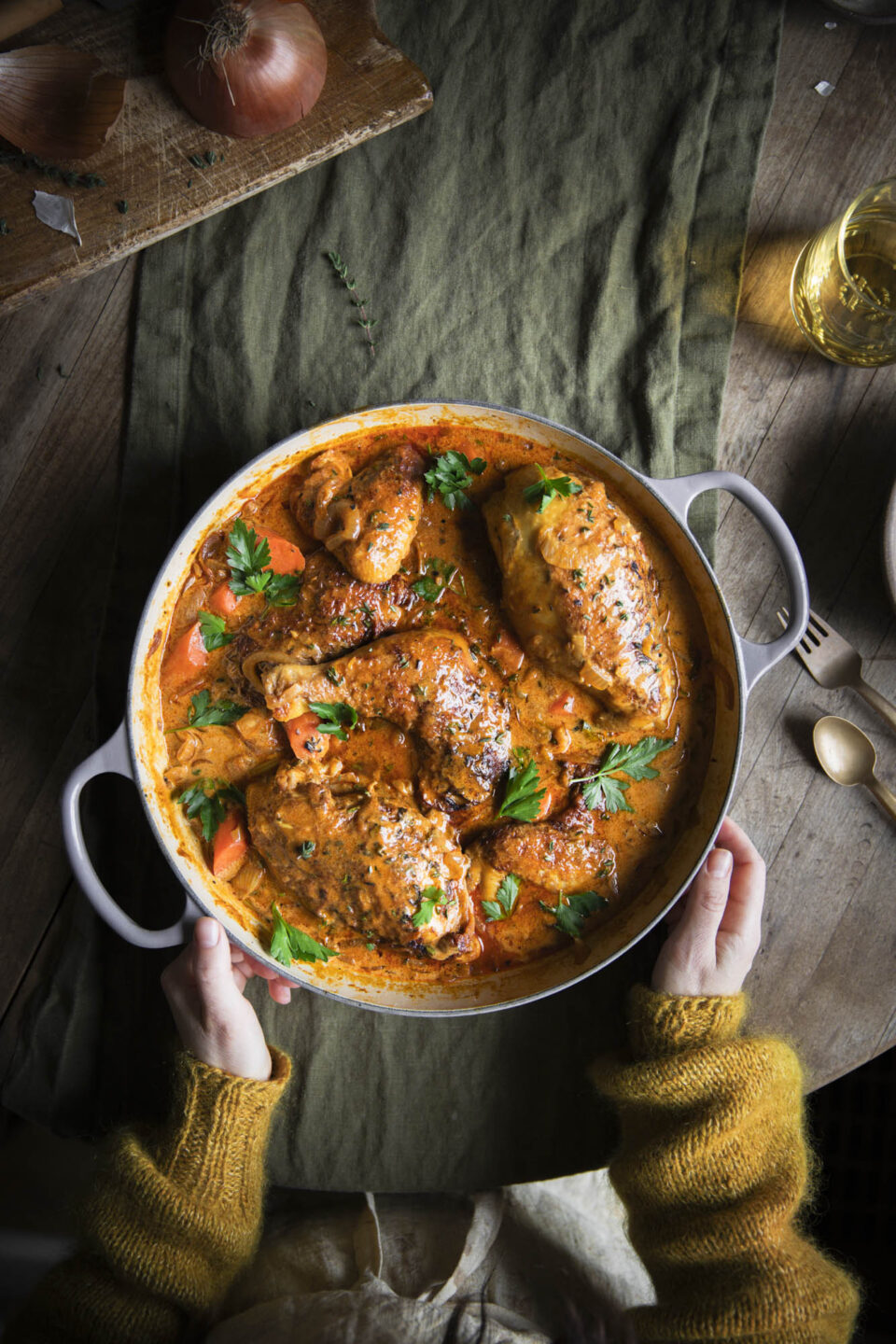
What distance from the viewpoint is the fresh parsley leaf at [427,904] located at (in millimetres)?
3006

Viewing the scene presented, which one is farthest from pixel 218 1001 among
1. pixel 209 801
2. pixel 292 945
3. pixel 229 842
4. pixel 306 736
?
pixel 306 736

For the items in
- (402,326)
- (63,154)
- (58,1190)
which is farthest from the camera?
(58,1190)

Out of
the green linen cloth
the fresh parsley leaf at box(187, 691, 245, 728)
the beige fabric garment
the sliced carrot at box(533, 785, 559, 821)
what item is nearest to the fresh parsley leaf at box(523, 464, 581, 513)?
the green linen cloth

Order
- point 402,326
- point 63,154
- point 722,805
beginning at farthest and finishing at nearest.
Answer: point 402,326 < point 63,154 < point 722,805

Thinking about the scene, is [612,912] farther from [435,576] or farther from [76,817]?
[76,817]

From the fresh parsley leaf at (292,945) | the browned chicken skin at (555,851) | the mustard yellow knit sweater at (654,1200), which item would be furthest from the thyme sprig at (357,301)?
the mustard yellow knit sweater at (654,1200)

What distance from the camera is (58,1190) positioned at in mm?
3762

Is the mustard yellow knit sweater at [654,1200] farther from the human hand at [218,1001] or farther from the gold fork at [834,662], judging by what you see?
the gold fork at [834,662]

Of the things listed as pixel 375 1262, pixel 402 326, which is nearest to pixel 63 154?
pixel 402 326

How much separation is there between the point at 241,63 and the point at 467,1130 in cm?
367

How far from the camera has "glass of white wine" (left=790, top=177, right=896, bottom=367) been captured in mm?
3256

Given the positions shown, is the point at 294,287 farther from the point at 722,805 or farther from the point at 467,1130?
the point at 467,1130

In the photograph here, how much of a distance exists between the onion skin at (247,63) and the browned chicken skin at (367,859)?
2.19 meters

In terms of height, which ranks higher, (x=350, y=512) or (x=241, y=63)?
(x=241, y=63)
